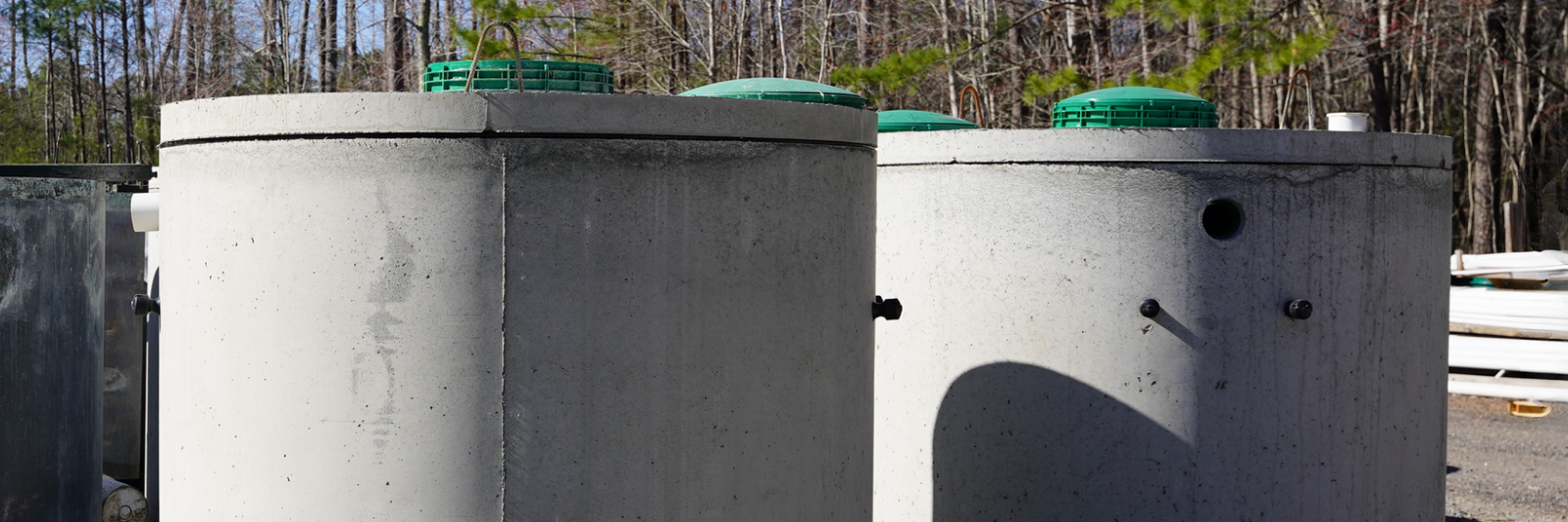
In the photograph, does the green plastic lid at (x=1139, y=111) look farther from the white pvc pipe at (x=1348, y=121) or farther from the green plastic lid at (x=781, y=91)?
the white pvc pipe at (x=1348, y=121)

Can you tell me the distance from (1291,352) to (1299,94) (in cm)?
1509

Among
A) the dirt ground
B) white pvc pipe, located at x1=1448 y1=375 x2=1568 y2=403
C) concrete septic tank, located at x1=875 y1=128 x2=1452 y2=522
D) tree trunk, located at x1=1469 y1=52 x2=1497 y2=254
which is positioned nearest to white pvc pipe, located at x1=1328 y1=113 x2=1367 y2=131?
concrete septic tank, located at x1=875 y1=128 x2=1452 y2=522

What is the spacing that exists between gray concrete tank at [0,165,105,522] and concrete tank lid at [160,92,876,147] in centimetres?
281

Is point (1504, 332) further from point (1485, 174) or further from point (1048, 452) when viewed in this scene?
point (1048, 452)

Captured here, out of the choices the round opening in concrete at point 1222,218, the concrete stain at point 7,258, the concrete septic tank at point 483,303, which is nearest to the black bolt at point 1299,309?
the round opening in concrete at point 1222,218

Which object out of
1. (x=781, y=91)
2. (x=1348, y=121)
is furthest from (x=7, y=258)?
(x=1348, y=121)

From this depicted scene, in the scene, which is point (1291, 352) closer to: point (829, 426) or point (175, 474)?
point (829, 426)

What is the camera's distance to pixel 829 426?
378 centimetres

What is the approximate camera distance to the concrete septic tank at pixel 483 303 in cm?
321

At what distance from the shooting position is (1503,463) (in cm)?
945

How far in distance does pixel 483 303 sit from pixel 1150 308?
251 cm

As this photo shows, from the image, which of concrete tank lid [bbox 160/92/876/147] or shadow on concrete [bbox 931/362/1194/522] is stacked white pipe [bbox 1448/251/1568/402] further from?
concrete tank lid [bbox 160/92/876/147]

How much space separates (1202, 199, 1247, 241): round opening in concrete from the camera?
487 cm

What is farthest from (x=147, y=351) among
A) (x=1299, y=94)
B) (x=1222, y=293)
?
(x=1299, y=94)
